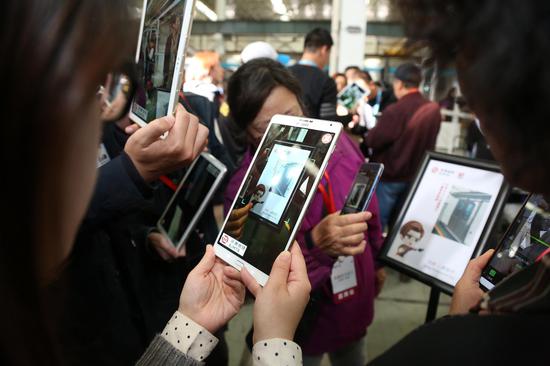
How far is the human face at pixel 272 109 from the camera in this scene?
5.65 feet

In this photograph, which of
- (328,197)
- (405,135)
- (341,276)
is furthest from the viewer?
(405,135)

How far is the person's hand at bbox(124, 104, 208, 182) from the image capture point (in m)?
1.05

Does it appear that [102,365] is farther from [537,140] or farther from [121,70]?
[537,140]

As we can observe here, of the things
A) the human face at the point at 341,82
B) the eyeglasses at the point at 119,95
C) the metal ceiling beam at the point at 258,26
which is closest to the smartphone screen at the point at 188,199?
the eyeglasses at the point at 119,95

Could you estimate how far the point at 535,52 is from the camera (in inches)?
18.5

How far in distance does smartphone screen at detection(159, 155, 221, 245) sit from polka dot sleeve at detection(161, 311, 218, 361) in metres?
0.50

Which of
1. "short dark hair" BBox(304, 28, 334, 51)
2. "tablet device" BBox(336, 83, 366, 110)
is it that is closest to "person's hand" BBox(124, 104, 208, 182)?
"short dark hair" BBox(304, 28, 334, 51)

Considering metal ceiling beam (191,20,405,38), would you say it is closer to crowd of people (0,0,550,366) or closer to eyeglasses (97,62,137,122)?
crowd of people (0,0,550,366)

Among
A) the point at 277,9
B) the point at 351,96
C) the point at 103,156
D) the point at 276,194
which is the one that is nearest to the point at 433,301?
the point at 276,194

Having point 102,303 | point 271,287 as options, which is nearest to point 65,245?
point 271,287

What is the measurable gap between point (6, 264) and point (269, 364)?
559 millimetres

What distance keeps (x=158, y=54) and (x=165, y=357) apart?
697mm

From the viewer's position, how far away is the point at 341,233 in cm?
140

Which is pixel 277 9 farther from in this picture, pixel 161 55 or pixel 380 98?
pixel 161 55
